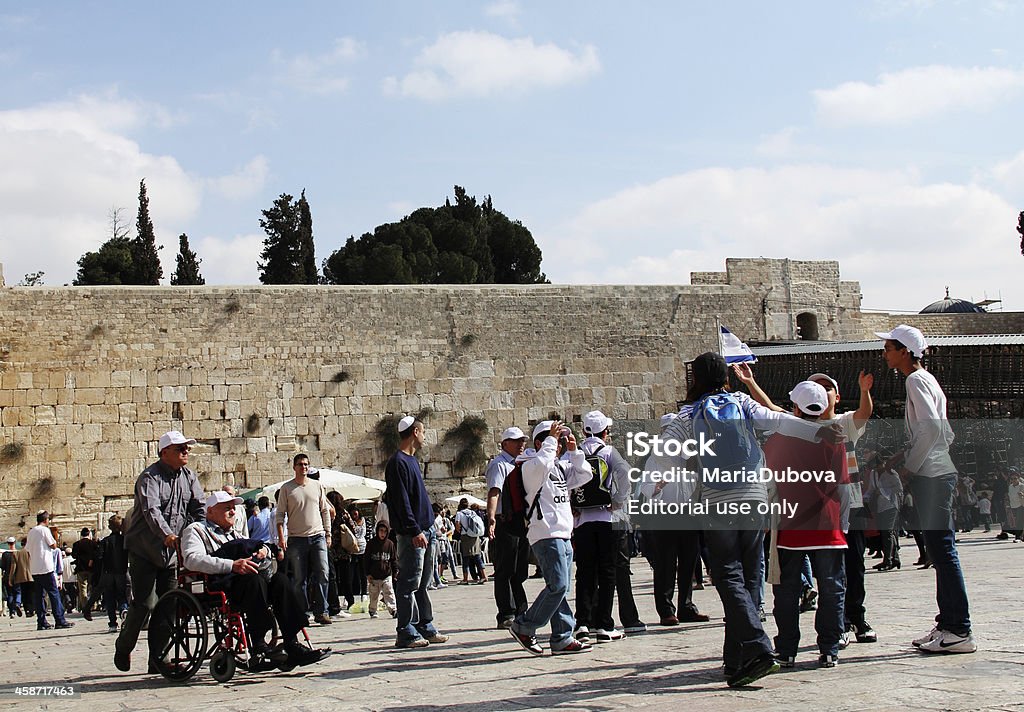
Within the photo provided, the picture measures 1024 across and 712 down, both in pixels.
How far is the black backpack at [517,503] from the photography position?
607 centimetres

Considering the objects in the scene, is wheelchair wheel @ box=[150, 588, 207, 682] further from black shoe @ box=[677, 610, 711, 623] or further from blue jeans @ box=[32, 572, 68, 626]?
blue jeans @ box=[32, 572, 68, 626]

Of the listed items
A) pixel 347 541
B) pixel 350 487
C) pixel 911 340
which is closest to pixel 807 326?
pixel 350 487

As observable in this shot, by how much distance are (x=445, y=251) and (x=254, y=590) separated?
3471 cm

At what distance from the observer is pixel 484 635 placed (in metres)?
7.27

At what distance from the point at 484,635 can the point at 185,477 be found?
2.19 meters

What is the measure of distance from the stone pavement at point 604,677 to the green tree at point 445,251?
96.0ft

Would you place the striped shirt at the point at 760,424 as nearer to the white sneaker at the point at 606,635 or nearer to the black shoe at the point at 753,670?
the black shoe at the point at 753,670

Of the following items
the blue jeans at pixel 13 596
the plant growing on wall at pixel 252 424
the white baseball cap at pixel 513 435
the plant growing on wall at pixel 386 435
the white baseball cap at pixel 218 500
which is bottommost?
the blue jeans at pixel 13 596

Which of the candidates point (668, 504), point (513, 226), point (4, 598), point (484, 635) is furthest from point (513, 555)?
point (513, 226)

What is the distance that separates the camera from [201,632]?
5.74 m

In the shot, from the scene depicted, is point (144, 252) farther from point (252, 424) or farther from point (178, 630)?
point (178, 630)

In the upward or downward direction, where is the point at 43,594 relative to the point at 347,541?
downward

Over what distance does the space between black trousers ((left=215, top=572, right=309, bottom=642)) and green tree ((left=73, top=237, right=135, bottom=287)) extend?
102 feet

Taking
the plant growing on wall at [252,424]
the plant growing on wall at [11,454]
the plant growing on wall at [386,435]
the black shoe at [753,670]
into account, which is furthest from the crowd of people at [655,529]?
the plant growing on wall at [11,454]
